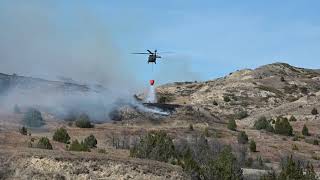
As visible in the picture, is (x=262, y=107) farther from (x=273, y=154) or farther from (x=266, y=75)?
(x=273, y=154)

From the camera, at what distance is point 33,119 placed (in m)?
65.6

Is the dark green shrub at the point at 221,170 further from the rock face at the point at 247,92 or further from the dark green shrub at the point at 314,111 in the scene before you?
the rock face at the point at 247,92

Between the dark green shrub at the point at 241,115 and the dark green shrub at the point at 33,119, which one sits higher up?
the dark green shrub at the point at 241,115

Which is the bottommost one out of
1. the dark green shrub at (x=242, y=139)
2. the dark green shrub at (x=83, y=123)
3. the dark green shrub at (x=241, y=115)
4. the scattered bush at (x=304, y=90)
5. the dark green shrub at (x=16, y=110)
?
the dark green shrub at (x=242, y=139)

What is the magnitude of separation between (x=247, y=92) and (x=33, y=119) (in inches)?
2509

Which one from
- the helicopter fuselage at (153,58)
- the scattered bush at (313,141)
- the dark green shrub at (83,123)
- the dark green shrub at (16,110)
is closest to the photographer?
the helicopter fuselage at (153,58)

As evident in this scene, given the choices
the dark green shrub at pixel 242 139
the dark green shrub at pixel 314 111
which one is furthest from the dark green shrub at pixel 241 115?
the dark green shrub at pixel 242 139

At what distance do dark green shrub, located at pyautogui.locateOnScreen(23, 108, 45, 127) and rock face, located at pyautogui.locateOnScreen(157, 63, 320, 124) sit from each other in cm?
3656

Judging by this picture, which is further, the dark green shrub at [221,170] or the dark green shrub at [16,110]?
the dark green shrub at [16,110]

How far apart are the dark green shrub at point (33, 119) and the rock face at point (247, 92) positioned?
3656 cm

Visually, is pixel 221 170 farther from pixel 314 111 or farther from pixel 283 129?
pixel 314 111

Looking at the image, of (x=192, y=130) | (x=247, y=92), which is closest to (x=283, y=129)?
(x=192, y=130)

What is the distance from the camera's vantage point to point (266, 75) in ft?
482

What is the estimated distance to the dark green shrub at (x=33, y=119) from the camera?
6486 cm
